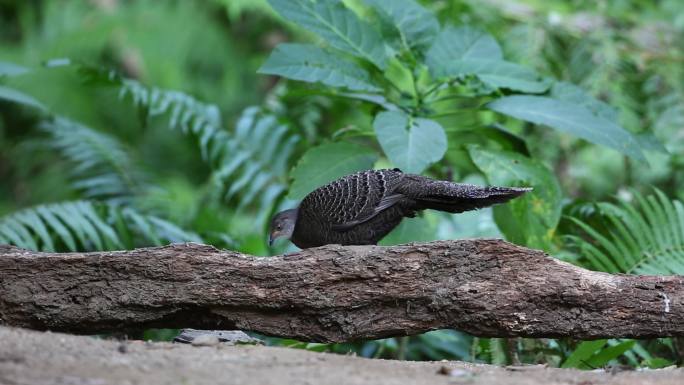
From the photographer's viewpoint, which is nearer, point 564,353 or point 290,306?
point 290,306

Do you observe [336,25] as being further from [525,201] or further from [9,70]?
[9,70]

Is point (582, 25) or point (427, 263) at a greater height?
point (582, 25)

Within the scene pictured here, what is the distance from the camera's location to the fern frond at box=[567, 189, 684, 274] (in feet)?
13.9

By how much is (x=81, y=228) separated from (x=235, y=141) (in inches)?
44.8

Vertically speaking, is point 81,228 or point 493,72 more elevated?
point 493,72

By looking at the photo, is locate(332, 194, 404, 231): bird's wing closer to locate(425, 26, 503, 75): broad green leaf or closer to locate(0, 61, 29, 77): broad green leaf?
locate(425, 26, 503, 75): broad green leaf

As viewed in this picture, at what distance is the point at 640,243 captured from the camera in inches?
169

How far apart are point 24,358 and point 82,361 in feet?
0.47

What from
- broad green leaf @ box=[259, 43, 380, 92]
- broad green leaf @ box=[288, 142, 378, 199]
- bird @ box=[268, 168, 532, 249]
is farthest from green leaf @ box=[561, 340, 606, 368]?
broad green leaf @ box=[259, 43, 380, 92]

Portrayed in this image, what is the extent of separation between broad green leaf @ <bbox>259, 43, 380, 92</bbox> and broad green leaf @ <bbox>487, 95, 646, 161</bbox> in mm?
638

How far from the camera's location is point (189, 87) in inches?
352

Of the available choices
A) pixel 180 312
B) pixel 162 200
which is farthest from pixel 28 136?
pixel 180 312

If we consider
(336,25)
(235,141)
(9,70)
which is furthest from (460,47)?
(9,70)

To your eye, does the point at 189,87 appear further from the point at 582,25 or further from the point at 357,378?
the point at 357,378
